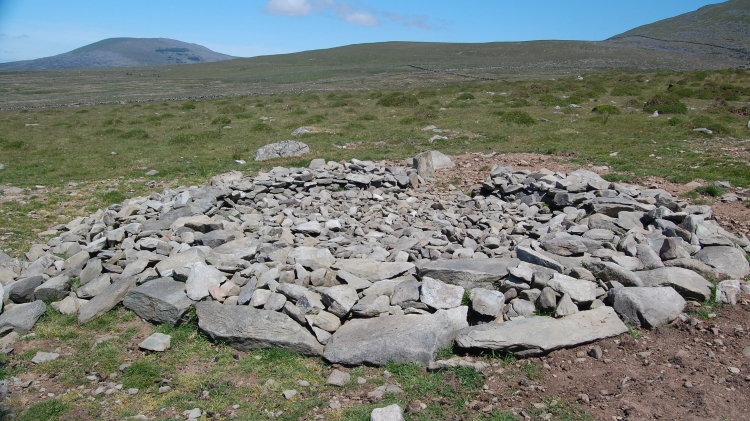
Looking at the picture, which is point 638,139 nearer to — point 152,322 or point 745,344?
point 745,344

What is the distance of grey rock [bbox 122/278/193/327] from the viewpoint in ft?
22.1

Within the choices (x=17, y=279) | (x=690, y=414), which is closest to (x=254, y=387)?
(x=690, y=414)

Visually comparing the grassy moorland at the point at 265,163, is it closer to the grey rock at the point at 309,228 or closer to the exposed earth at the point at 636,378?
the exposed earth at the point at 636,378

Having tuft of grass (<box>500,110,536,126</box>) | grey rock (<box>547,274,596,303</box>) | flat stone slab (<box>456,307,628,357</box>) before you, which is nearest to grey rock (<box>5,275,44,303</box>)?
Answer: flat stone slab (<box>456,307,628,357</box>)

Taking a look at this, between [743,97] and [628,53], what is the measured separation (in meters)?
78.9

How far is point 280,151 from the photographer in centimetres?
1823

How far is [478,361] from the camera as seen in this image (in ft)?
18.7

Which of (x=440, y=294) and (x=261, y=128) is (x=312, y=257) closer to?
(x=440, y=294)

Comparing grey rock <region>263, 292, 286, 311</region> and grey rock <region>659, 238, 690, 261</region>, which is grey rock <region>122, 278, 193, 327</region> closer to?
grey rock <region>263, 292, 286, 311</region>

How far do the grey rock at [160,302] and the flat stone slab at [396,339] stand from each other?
6.94 ft

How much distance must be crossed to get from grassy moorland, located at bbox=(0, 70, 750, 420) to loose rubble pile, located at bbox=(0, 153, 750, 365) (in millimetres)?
346

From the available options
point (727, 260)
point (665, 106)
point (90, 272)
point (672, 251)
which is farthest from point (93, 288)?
point (665, 106)

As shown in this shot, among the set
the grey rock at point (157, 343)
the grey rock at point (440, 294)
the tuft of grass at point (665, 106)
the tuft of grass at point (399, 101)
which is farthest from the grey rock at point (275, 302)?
the tuft of grass at point (399, 101)

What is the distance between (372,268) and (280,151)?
11.6 metres
